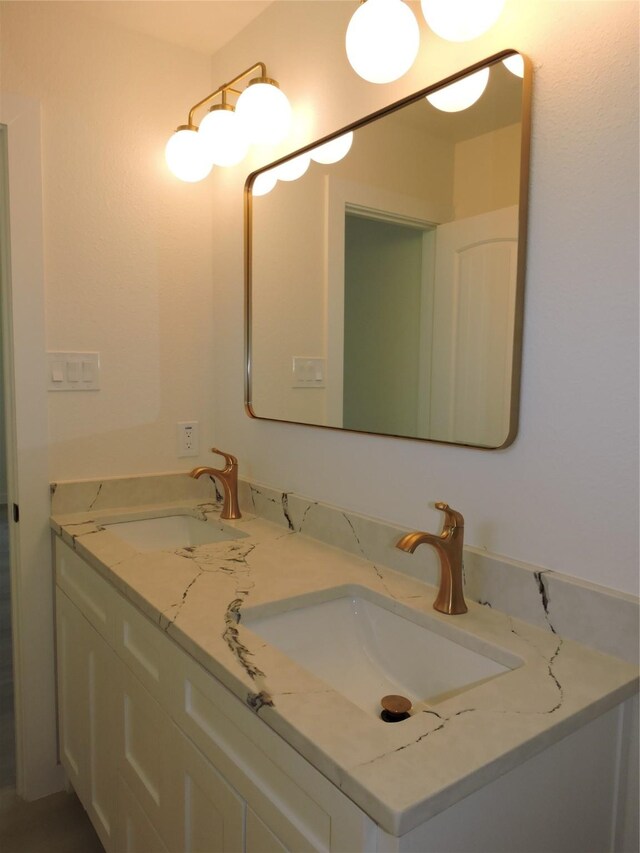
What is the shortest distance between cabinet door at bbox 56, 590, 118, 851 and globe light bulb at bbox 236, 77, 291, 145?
1365 mm

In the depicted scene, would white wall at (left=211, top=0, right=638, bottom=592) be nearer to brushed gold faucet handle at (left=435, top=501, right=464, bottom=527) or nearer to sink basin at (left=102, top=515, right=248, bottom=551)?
brushed gold faucet handle at (left=435, top=501, right=464, bottom=527)

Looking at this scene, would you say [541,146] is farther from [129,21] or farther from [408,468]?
[129,21]

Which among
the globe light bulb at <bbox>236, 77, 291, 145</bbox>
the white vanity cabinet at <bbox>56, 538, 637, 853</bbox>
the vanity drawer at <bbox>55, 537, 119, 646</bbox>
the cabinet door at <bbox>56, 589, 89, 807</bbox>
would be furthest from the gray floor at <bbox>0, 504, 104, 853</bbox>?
the globe light bulb at <bbox>236, 77, 291, 145</bbox>

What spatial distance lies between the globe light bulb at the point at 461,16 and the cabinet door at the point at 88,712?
1.47 m

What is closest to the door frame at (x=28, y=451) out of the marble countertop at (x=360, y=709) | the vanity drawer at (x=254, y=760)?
the marble countertop at (x=360, y=709)

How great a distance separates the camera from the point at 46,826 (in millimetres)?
1725

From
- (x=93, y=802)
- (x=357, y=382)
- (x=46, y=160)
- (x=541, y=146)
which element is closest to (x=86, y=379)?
(x=46, y=160)

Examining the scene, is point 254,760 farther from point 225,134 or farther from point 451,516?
point 225,134

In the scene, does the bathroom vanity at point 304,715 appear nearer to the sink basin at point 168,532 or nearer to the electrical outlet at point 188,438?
the sink basin at point 168,532

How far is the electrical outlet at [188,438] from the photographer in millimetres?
2008

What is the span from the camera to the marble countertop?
672 mm

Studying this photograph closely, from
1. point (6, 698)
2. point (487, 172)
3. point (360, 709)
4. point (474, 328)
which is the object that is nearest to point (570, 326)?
point (474, 328)

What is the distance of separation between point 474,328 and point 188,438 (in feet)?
3.80

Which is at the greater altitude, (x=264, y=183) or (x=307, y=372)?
(x=264, y=183)
